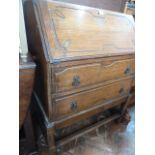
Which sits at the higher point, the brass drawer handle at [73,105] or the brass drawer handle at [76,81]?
the brass drawer handle at [76,81]

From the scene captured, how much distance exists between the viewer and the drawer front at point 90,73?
962 millimetres

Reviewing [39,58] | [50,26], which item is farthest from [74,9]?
[39,58]

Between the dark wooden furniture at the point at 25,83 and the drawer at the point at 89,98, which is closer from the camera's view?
the dark wooden furniture at the point at 25,83

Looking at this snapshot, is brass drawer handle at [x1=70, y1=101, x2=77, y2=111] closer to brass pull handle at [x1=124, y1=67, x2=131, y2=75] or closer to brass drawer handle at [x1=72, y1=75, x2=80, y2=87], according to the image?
brass drawer handle at [x1=72, y1=75, x2=80, y2=87]

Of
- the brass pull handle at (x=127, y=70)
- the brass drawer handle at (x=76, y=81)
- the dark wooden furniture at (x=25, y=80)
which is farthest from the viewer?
the brass pull handle at (x=127, y=70)

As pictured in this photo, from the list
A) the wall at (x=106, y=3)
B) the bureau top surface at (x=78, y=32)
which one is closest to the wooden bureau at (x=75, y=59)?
the bureau top surface at (x=78, y=32)

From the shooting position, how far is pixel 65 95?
3.39 ft

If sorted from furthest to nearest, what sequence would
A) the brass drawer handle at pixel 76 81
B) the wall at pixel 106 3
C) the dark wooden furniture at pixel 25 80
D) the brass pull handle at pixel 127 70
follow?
the wall at pixel 106 3
the brass pull handle at pixel 127 70
the brass drawer handle at pixel 76 81
the dark wooden furniture at pixel 25 80

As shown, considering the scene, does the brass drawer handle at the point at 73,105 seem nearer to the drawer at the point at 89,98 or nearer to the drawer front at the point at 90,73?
the drawer at the point at 89,98

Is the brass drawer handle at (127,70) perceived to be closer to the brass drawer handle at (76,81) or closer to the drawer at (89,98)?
the drawer at (89,98)

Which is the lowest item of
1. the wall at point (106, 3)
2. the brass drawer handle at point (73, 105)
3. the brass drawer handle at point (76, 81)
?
the brass drawer handle at point (73, 105)

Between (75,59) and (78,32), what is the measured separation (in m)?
0.23

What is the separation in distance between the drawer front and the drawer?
84 mm
